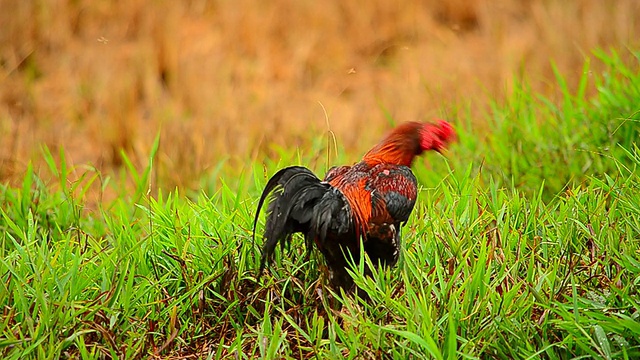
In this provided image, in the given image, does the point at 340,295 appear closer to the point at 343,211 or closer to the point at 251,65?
the point at 343,211

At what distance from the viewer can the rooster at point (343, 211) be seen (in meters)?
3.02

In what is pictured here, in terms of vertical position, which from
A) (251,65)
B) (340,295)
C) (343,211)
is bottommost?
(251,65)

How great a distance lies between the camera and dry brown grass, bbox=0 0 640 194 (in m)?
6.18

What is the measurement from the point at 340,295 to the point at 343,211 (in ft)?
1.26

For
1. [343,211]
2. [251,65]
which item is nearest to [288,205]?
[343,211]

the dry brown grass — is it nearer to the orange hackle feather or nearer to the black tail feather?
the orange hackle feather

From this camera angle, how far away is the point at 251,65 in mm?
7359

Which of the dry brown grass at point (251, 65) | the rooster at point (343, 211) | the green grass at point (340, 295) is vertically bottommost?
the dry brown grass at point (251, 65)

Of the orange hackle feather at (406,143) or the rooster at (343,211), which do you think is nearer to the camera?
the rooster at (343,211)

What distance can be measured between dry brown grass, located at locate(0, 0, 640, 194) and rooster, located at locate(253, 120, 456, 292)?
7.46ft

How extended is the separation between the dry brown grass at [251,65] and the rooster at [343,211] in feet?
7.46

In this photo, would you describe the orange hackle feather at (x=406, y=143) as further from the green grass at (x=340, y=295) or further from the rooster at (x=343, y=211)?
the green grass at (x=340, y=295)

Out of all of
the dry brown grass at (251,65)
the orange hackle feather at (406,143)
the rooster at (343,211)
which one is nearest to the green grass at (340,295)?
the rooster at (343,211)

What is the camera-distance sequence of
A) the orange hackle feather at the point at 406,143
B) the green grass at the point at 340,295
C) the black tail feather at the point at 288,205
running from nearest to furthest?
the green grass at the point at 340,295
the black tail feather at the point at 288,205
the orange hackle feather at the point at 406,143
